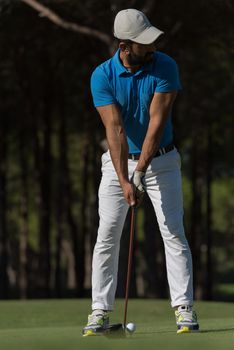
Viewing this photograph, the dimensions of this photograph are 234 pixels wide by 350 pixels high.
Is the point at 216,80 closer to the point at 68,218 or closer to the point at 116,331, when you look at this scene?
the point at 68,218

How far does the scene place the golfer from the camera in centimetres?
980

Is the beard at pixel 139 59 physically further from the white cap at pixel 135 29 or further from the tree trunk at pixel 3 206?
the tree trunk at pixel 3 206

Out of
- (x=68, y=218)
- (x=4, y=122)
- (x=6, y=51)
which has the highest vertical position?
(x=6, y=51)

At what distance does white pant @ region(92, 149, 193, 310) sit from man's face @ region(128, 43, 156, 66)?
84 centimetres

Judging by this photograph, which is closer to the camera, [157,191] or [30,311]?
[157,191]

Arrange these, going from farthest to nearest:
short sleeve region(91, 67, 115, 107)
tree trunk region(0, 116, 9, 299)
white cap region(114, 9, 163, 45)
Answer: tree trunk region(0, 116, 9, 299)
short sleeve region(91, 67, 115, 107)
white cap region(114, 9, 163, 45)

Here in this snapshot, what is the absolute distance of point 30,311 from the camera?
2150cm

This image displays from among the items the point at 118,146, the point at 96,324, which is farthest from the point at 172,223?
the point at 96,324

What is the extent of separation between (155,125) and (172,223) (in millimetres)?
837

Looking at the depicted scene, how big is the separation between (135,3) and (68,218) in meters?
14.8

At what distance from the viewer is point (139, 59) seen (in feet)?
32.3

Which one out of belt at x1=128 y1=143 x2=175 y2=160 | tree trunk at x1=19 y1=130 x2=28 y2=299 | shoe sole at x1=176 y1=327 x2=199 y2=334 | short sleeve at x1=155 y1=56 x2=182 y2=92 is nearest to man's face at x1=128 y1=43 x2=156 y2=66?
short sleeve at x1=155 y1=56 x2=182 y2=92

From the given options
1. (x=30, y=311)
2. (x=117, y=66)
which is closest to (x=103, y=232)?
(x=117, y=66)

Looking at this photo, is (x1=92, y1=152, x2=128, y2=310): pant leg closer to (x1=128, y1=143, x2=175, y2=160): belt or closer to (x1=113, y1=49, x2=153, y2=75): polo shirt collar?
(x1=128, y1=143, x2=175, y2=160): belt
